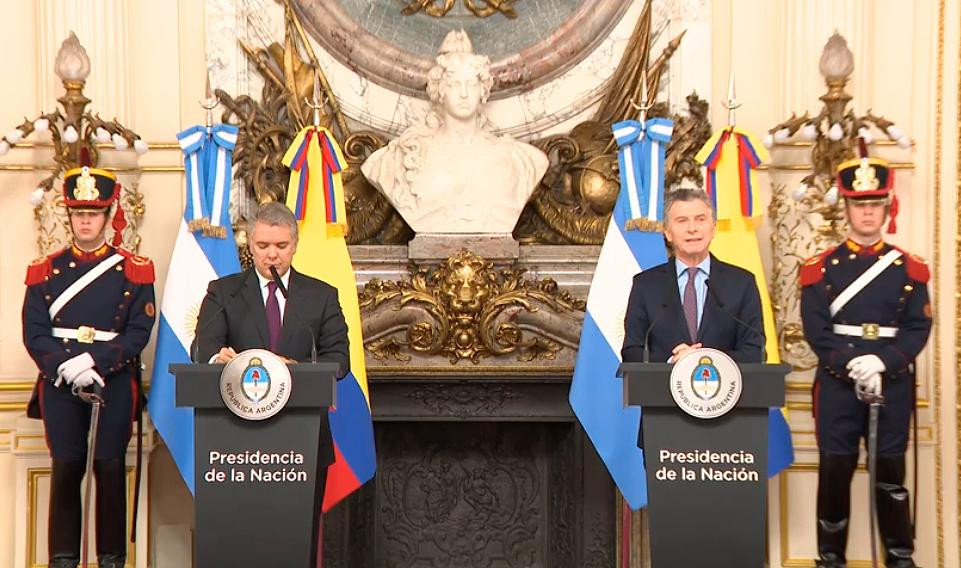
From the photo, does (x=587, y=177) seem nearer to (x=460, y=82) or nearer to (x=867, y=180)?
(x=460, y=82)

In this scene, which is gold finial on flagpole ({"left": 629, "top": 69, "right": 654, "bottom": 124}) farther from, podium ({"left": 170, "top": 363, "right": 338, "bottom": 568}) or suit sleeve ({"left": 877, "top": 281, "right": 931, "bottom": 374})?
podium ({"left": 170, "top": 363, "right": 338, "bottom": 568})

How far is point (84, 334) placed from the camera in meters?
5.71

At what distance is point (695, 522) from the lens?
4.23 meters

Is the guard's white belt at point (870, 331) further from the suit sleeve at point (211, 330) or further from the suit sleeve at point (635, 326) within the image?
the suit sleeve at point (211, 330)

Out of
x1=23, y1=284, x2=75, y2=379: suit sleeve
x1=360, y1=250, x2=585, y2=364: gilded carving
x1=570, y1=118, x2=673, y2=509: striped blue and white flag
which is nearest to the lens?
x1=23, y1=284, x2=75, y2=379: suit sleeve

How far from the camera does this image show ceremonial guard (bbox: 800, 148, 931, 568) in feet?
18.0

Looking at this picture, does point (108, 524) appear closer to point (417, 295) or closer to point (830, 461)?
point (417, 295)

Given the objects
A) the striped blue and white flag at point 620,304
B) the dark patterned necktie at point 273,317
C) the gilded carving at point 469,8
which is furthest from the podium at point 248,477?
the gilded carving at point 469,8

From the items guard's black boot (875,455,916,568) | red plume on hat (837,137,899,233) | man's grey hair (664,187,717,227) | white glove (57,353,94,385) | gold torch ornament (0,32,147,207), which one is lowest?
guard's black boot (875,455,916,568)

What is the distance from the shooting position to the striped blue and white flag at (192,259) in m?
6.03

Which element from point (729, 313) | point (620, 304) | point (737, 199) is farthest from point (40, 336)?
point (737, 199)

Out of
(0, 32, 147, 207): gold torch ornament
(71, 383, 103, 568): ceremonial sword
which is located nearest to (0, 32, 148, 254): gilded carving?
(0, 32, 147, 207): gold torch ornament

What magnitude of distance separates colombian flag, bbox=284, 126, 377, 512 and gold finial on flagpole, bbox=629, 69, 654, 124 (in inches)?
53.3

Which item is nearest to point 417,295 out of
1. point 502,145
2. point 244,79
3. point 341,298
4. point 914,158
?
point 341,298
